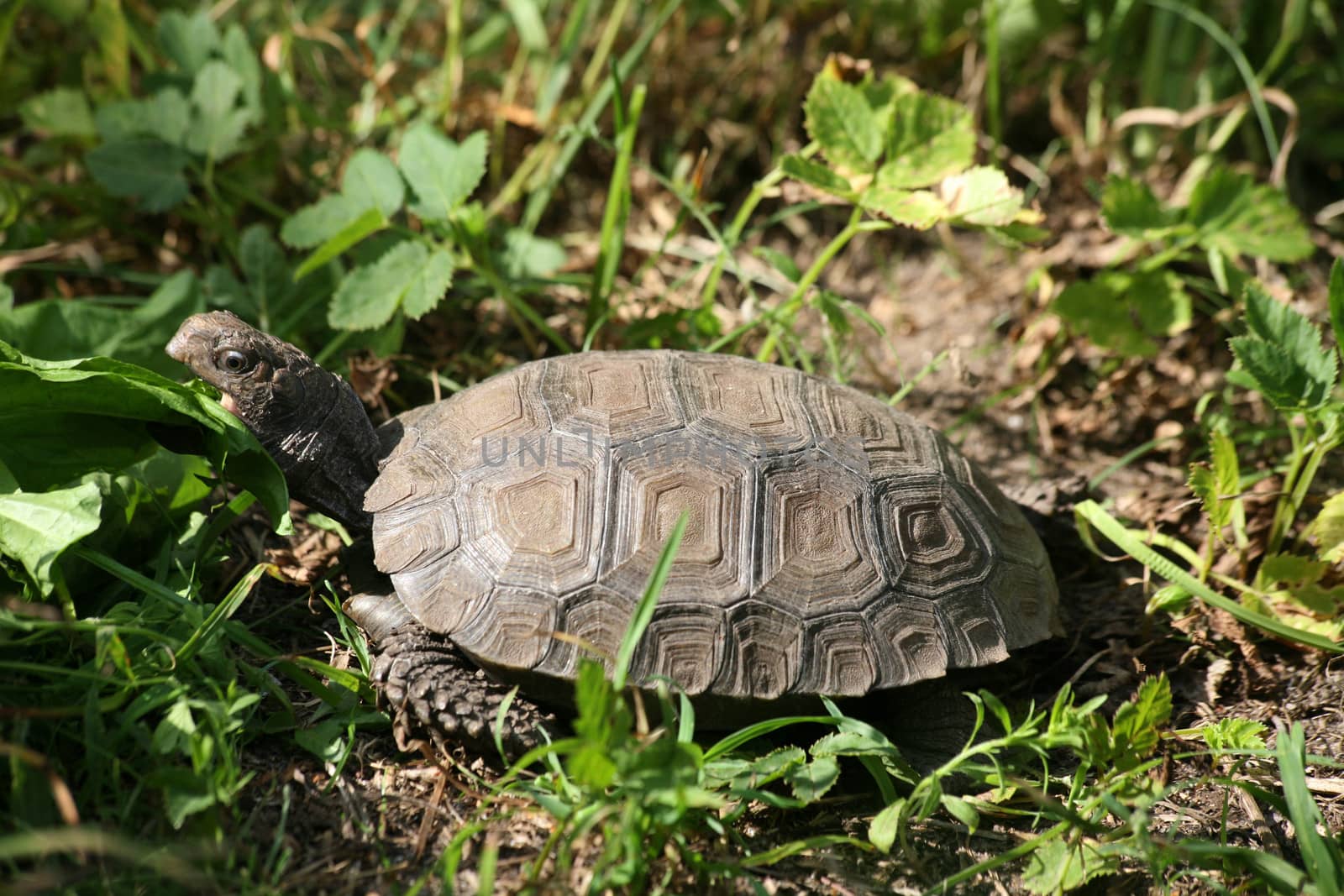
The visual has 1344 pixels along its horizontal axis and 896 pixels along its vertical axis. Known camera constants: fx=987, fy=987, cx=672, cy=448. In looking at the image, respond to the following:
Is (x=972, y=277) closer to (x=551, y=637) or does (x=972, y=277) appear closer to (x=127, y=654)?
(x=551, y=637)

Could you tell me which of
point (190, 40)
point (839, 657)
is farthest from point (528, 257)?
point (839, 657)

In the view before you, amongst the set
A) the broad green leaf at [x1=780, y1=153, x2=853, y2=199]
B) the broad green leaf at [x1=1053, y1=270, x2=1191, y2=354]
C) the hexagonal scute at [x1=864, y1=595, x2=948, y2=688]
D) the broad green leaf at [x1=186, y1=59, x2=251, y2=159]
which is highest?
the broad green leaf at [x1=186, y1=59, x2=251, y2=159]

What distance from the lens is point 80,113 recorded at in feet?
13.5

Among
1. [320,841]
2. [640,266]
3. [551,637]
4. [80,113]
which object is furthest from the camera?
[640,266]

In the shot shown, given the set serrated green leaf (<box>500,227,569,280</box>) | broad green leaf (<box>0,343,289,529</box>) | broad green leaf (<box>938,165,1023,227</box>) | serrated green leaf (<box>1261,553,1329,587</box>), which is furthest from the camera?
serrated green leaf (<box>500,227,569,280</box>)

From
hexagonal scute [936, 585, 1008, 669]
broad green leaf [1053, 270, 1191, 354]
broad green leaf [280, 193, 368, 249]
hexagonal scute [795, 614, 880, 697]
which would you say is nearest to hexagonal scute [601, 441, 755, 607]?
hexagonal scute [795, 614, 880, 697]

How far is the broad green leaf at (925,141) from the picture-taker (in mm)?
3488

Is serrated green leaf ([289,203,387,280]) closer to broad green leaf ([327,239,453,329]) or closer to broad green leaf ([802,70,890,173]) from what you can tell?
broad green leaf ([327,239,453,329])

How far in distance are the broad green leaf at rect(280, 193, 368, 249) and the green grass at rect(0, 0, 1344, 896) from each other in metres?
0.02

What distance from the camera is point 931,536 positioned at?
2930 mm

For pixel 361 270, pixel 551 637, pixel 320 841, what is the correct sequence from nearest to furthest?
1. pixel 320 841
2. pixel 551 637
3. pixel 361 270

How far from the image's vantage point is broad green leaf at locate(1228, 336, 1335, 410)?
2.98m

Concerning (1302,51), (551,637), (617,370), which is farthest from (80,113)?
(1302,51)

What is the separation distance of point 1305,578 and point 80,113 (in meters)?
4.90
